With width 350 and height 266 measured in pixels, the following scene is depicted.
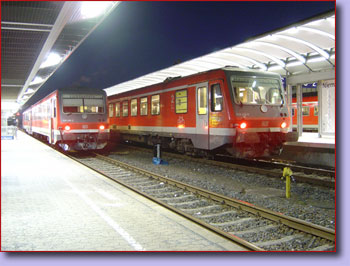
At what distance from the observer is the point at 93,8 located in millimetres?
15258

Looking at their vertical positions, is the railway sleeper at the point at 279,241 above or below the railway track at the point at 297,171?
below

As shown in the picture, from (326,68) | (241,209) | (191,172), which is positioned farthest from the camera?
(326,68)

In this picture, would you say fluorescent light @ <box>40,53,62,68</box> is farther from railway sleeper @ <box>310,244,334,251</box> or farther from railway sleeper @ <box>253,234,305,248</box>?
railway sleeper @ <box>310,244,334,251</box>

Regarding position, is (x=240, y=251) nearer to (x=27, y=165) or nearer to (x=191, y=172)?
(x=191, y=172)

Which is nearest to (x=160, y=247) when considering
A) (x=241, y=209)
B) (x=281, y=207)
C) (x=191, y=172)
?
(x=241, y=209)

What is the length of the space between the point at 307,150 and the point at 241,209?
856cm

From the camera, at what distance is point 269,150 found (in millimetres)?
12406

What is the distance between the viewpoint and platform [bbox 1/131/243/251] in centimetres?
482

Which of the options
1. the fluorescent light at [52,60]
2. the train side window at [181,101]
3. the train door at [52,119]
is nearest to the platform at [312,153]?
the train side window at [181,101]

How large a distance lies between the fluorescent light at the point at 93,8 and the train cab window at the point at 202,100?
5.46 metres

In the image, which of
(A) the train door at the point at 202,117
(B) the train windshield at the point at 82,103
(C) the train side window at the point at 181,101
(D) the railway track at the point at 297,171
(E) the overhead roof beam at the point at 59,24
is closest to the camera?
(D) the railway track at the point at 297,171

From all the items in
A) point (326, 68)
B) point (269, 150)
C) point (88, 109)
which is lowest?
point (269, 150)

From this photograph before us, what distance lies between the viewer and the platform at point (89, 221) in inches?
190

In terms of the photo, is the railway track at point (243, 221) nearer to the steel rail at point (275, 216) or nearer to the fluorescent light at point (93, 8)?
the steel rail at point (275, 216)
